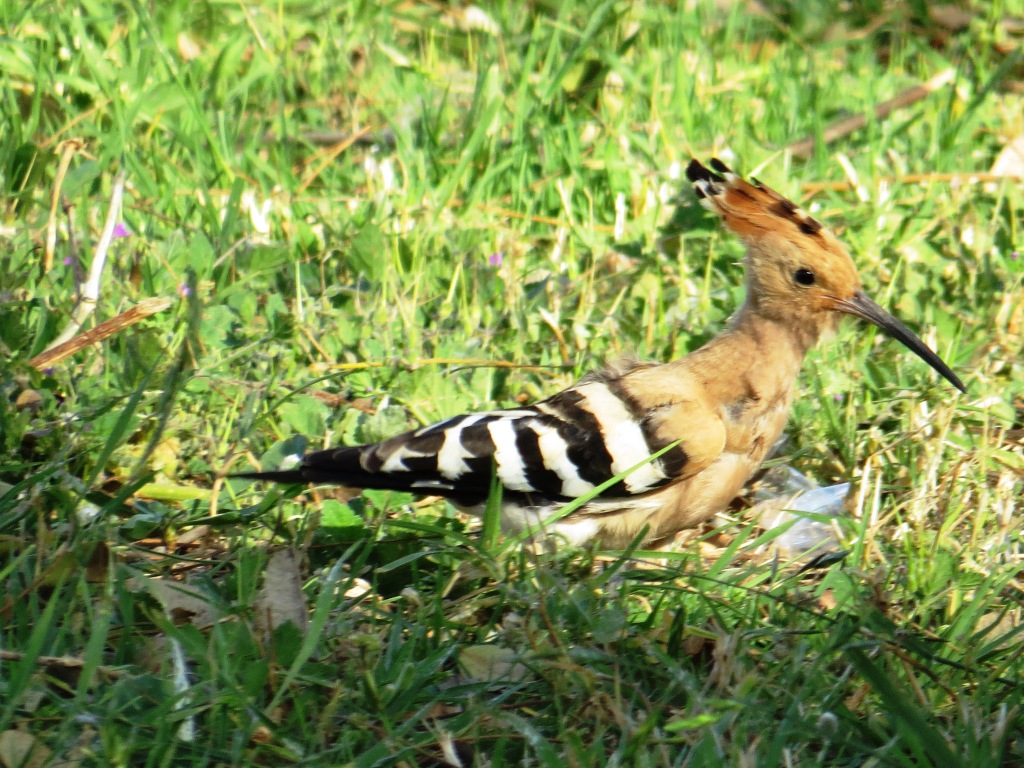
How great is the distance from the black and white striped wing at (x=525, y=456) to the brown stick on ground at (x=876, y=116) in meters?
1.77

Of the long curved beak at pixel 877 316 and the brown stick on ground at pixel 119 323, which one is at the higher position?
the brown stick on ground at pixel 119 323

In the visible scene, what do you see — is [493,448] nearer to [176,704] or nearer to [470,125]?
[176,704]

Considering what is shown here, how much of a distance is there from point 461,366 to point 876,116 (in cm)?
197

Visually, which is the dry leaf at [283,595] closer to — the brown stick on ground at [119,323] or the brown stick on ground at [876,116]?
the brown stick on ground at [119,323]

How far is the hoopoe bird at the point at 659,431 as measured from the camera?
96.9 inches

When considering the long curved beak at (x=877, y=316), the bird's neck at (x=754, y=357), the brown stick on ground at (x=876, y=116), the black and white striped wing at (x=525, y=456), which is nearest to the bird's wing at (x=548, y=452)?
the black and white striped wing at (x=525, y=456)

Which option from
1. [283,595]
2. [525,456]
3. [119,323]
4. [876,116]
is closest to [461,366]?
[525,456]

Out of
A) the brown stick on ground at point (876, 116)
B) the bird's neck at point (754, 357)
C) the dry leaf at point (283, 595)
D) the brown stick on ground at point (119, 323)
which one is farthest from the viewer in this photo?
the brown stick on ground at point (876, 116)

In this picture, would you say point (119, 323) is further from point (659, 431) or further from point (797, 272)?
point (797, 272)

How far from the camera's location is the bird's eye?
9.25 ft

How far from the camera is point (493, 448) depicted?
2490 millimetres

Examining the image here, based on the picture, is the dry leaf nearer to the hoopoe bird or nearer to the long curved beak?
the hoopoe bird

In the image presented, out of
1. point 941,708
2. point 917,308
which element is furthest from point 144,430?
point 917,308

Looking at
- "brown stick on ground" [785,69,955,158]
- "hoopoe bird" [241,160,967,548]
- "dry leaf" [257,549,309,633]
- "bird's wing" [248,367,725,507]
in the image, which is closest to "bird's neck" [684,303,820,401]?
"hoopoe bird" [241,160,967,548]
